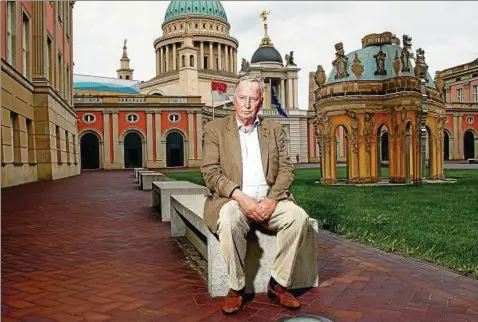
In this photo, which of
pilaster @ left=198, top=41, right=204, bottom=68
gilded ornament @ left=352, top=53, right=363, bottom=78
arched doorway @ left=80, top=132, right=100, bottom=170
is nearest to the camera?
gilded ornament @ left=352, top=53, right=363, bottom=78

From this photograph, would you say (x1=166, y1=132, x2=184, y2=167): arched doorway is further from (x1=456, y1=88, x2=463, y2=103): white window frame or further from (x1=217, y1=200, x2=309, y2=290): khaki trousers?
(x1=217, y1=200, x2=309, y2=290): khaki trousers

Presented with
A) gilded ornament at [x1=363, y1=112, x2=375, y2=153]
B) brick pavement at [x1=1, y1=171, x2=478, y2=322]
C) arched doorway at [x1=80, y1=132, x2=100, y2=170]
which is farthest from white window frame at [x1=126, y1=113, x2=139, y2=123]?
brick pavement at [x1=1, y1=171, x2=478, y2=322]

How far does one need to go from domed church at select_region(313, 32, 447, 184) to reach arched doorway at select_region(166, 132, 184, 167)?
3637 cm

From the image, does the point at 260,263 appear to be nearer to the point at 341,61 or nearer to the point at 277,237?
the point at 277,237

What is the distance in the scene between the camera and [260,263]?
14.3 feet

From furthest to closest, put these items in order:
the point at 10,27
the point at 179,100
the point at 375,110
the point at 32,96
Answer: the point at 179,100
the point at 32,96
the point at 10,27
the point at 375,110

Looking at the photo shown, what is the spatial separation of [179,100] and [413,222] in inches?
1868

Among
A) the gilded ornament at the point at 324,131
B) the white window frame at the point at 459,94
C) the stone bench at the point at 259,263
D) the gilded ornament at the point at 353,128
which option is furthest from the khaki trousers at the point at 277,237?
the white window frame at the point at 459,94

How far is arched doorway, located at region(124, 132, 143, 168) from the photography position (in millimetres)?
53281

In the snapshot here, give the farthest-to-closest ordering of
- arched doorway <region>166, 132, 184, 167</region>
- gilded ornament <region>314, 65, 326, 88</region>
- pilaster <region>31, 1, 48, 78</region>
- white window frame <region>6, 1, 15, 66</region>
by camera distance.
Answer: arched doorway <region>166, 132, 184, 167</region>
pilaster <region>31, 1, 48, 78</region>
gilded ornament <region>314, 65, 326, 88</region>
white window frame <region>6, 1, 15, 66</region>

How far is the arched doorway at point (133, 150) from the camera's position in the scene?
53.3 meters

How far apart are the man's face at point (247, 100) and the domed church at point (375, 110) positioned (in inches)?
585

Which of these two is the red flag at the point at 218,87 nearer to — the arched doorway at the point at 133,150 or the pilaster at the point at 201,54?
the arched doorway at the point at 133,150

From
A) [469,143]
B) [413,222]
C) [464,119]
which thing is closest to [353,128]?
[413,222]
